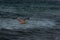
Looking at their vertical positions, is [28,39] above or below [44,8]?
below

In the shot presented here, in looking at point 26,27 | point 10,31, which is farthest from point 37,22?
point 10,31

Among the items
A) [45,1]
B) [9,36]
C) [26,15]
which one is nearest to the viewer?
[9,36]

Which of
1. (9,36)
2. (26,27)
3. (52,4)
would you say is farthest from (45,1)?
(9,36)

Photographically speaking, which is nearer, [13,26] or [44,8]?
[13,26]

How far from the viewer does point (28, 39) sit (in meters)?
0.85

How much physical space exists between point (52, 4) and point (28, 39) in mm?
367

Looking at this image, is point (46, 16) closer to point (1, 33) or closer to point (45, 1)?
point (45, 1)

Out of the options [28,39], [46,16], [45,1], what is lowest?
[28,39]

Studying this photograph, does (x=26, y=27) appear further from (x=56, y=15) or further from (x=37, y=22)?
(x=56, y=15)

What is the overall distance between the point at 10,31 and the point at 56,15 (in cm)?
36

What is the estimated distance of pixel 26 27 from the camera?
34.5 inches

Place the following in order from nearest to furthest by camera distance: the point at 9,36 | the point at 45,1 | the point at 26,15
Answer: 1. the point at 9,36
2. the point at 26,15
3. the point at 45,1

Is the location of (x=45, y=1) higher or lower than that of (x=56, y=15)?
higher

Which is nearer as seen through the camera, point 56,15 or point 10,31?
point 10,31
